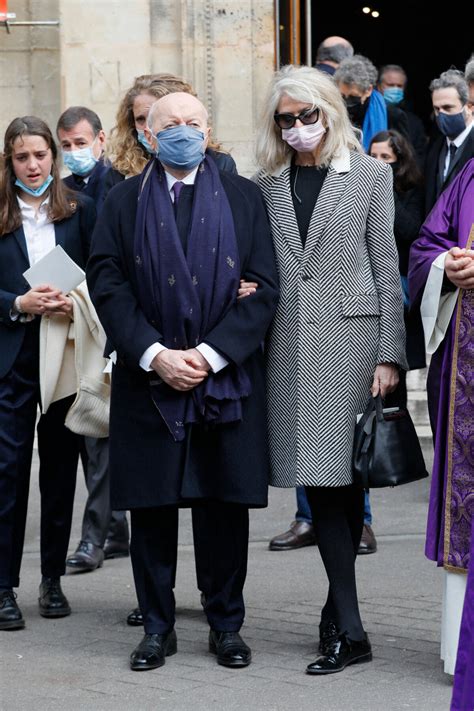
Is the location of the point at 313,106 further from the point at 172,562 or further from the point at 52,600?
the point at 52,600

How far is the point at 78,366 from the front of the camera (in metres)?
5.68

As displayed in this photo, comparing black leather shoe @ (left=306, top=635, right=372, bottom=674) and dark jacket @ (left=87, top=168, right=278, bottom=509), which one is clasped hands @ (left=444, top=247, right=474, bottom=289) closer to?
dark jacket @ (left=87, top=168, right=278, bottom=509)

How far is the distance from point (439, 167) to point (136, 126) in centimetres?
258

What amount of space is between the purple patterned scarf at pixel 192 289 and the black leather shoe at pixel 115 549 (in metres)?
2.23

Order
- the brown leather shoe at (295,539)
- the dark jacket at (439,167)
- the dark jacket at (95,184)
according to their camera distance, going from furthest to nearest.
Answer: the dark jacket at (439,167) → the brown leather shoe at (295,539) → the dark jacket at (95,184)

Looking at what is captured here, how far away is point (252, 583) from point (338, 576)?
140cm

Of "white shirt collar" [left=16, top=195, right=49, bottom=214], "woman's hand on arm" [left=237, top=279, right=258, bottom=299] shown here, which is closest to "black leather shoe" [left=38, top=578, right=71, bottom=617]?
"white shirt collar" [left=16, top=195, right=49, bottom=214]

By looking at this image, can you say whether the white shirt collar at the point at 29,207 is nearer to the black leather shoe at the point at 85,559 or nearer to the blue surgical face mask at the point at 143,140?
the blue surgical face mask at the point at 143,140

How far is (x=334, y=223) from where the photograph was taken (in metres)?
4.90

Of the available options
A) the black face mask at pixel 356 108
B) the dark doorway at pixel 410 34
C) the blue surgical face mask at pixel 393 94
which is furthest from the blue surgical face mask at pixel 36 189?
the dark doorway at pixel 410 34

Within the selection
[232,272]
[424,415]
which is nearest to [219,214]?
[232,272]

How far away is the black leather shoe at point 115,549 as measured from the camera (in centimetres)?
690

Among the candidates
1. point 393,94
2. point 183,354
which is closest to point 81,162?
point 183,354

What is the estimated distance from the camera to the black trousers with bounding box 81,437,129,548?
6.66 m
